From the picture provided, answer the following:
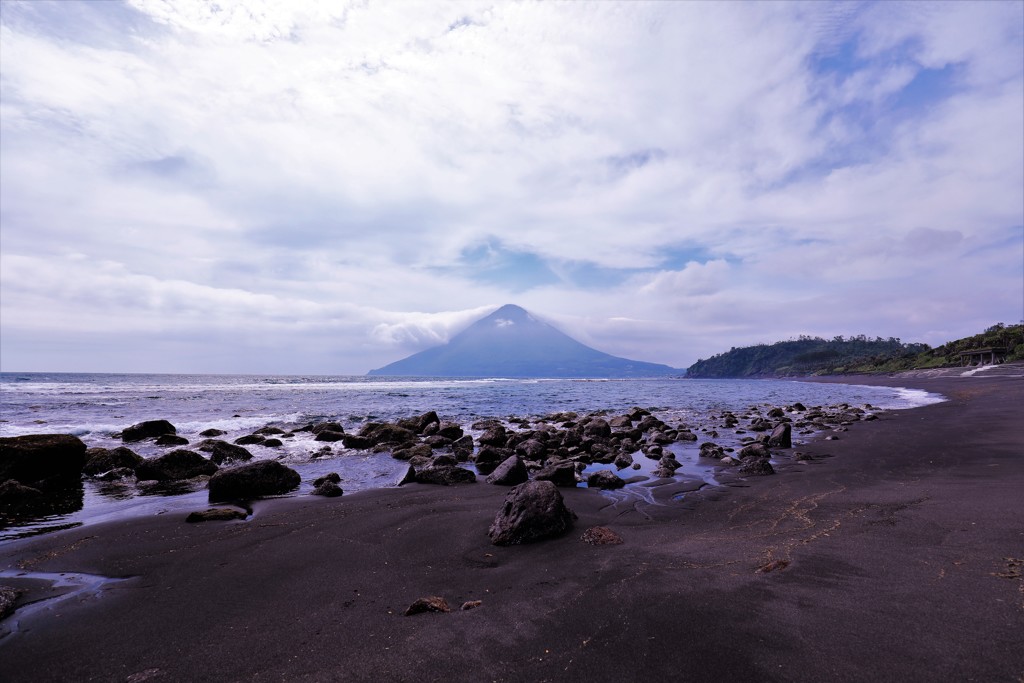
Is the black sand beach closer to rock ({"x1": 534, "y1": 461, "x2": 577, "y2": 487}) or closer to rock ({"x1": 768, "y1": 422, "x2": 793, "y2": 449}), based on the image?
rock ({"x1": 534, "y1": 461, "x2": 577, "y2": 487})

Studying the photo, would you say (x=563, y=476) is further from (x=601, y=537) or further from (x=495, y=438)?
(x=495, y=438)

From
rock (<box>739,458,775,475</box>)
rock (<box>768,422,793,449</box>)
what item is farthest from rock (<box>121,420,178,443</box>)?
rock (<box>768,422,793,449</box>)

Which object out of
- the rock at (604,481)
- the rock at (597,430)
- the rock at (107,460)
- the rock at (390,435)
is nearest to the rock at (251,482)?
the rock at (107,460)

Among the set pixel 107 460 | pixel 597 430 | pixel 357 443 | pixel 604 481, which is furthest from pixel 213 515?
pixel 597 430

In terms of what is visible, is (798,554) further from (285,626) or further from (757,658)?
(285,626)

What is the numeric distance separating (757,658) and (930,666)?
1.19m

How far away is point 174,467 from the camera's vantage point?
41.9ft

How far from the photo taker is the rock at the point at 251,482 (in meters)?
10.5

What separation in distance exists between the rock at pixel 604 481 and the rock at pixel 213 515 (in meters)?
7.63

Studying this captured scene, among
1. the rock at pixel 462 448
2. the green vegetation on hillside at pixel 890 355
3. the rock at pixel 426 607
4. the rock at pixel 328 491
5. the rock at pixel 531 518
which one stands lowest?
the rock at pixel 462 448

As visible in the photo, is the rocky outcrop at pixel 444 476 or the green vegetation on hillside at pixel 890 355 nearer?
the rocky outcrop at pixel 444 476

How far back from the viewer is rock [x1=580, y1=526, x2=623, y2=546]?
6785 mm

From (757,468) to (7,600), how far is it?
46.7 ft

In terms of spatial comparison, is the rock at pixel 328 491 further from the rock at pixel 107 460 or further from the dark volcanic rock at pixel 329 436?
the dark volcanic rock at pixel 329 436
